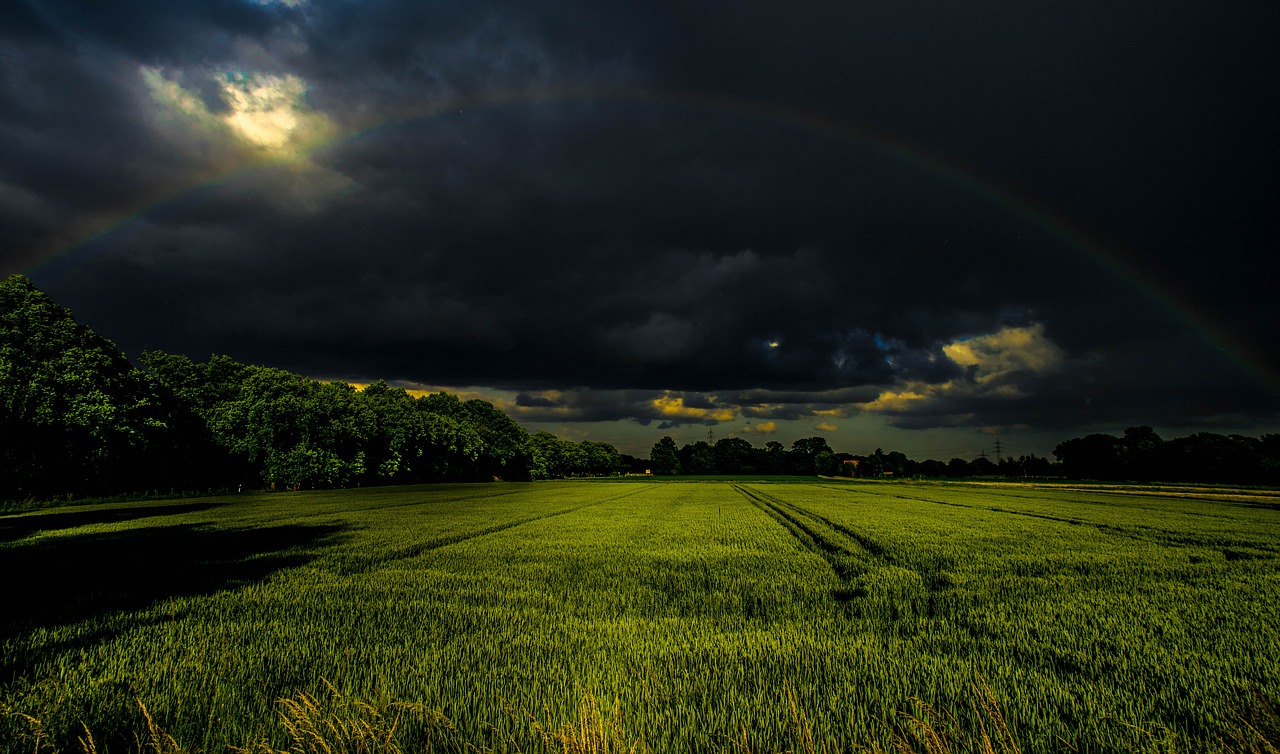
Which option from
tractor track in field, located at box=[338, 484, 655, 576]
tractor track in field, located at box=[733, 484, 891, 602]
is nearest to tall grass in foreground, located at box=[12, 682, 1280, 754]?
tractor track in field, located at box=[733, 484, 891, 602]

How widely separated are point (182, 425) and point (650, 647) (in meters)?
71.5

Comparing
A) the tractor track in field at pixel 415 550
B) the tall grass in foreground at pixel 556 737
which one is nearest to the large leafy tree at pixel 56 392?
the tractor track in field at pixel 415 550

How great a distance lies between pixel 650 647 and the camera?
6.93 meters

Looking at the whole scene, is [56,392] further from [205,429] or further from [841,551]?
[841,551]

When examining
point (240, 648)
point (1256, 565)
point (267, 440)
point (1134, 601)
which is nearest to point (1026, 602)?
point (1134, 601)

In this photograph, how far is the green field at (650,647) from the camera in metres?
4.67

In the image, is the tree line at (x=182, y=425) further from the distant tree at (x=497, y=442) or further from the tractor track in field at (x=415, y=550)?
the tractor track in field at (x=415, y=550)

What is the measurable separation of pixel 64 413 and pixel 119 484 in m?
28.0

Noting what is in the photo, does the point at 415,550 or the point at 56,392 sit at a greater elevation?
the point at 56,392

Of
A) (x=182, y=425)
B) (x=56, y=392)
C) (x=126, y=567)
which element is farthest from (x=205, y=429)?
(x=126, y=567)

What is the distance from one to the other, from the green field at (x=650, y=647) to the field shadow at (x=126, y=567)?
0.39ft

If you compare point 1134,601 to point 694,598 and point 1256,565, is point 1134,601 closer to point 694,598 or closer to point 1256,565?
point 694,598

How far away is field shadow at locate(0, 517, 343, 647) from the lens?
377 inches

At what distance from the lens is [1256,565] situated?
1517cm
